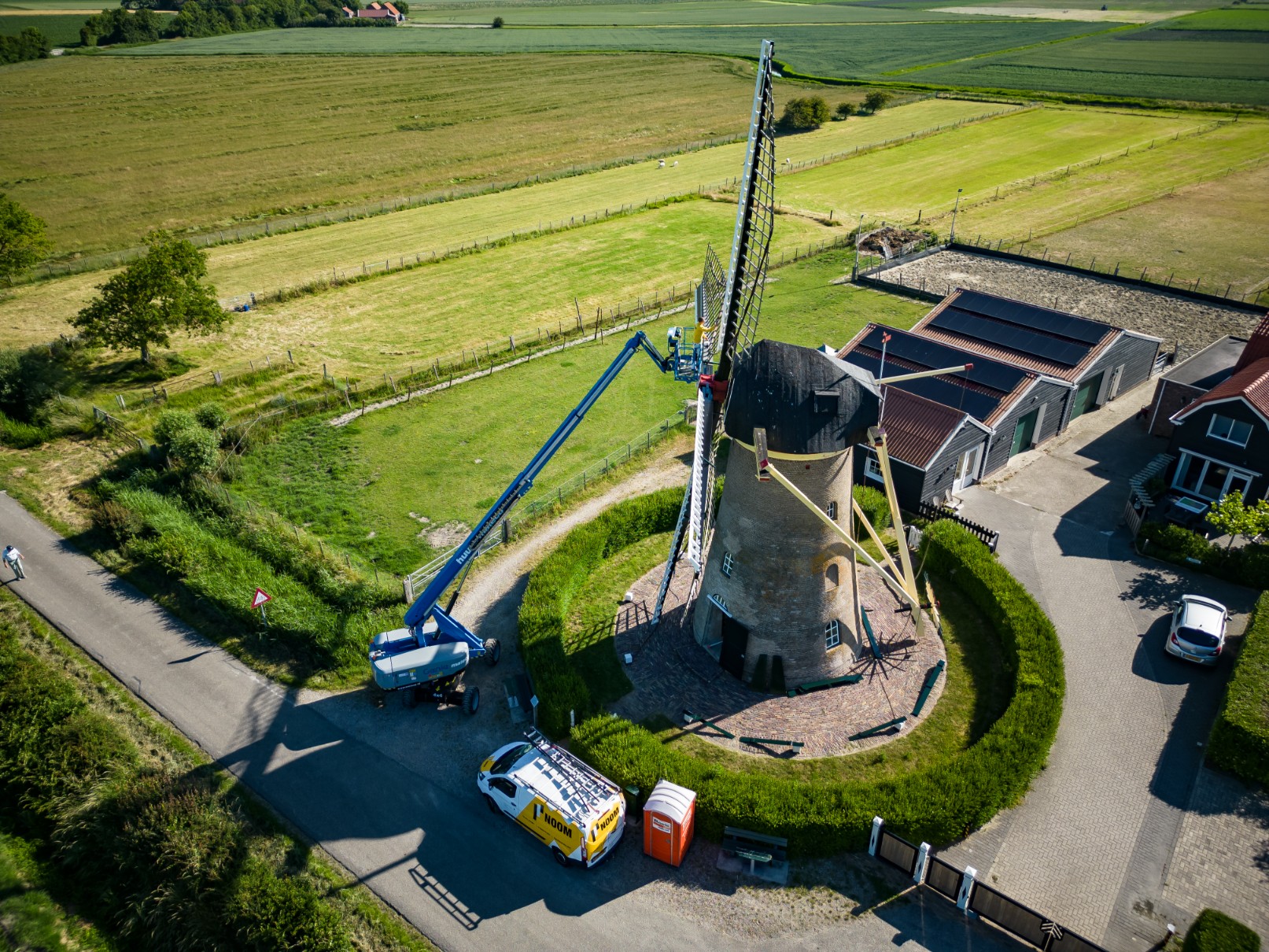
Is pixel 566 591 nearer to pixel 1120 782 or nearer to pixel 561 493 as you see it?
pixel 561 493

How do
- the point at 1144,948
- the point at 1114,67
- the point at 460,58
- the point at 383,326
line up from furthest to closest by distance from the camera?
the point at 460,58 → the point at 1114,67 → the point at 383,326 → the point at 1144,948

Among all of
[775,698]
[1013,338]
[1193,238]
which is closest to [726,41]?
[1193,238]

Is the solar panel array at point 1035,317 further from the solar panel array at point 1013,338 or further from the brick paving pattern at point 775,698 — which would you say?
the brick paving pattern at point 775,698

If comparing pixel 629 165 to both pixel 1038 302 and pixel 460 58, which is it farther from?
pixel 460 58

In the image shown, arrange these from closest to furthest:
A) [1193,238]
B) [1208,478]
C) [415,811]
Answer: [415,811] → [1208,478] → [1193,238]

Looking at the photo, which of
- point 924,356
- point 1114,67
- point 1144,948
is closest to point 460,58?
point 1114,67

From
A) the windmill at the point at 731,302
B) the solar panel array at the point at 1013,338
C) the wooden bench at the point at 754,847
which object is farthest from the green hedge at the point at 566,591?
the solar panel array at the point at 1013,338

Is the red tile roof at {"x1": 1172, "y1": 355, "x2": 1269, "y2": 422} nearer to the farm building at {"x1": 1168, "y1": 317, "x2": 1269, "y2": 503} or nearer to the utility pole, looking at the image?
the farm building at {"x1": 1168, "y1": 317, "x2": 1269, "y2": 503}

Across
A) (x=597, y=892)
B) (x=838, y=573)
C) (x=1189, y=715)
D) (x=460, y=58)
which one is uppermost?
(x=460, y=58)
